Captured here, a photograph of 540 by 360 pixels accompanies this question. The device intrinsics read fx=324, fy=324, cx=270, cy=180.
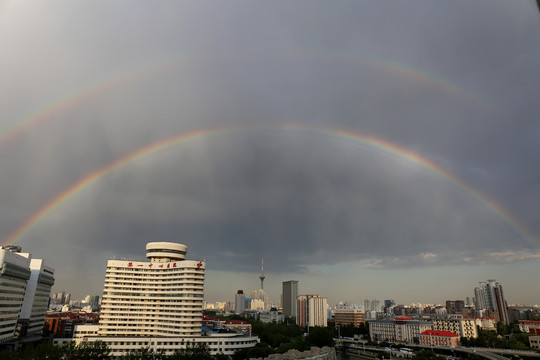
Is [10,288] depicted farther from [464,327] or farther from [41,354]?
[464,327]

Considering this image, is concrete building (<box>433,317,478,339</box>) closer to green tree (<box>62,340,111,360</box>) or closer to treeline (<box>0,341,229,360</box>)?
treeline (<box>0,341,229,360</box>)

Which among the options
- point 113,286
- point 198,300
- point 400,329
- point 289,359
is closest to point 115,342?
point 113,286

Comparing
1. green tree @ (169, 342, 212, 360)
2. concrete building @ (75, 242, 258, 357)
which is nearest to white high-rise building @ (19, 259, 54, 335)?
concrete building @ (75, 242, 258, 357)

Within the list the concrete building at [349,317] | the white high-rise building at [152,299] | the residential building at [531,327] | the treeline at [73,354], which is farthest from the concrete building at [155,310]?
the concrete building at [349,317]

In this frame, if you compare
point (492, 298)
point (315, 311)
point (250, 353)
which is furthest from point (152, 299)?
point (492, 298)

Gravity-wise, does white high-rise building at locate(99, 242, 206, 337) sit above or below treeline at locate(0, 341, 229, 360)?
above

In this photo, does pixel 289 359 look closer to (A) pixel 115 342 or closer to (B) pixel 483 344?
(A) pixel 115 342
